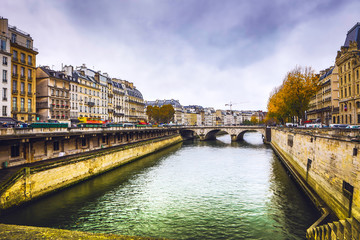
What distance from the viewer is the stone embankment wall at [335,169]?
13323 millimetres

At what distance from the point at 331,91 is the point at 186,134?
60516 millimetres

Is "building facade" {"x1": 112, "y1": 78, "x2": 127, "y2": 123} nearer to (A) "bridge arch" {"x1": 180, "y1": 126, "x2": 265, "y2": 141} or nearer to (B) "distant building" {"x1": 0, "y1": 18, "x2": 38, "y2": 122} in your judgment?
(A) "bridge arch" {"x1": 180, "y1": 126, "x2": 265, "y2": 141}

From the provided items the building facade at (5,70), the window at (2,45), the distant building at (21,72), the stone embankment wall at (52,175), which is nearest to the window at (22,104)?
the distant building at (21,72)

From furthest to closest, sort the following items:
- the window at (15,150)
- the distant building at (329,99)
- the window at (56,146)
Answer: the distant building at (329,99) → the window at (56,146) → the window at (15,150)

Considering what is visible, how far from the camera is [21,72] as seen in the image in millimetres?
39969

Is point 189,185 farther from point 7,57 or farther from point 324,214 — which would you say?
point 7,57

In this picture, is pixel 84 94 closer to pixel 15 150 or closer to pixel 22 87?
pixel 22 87

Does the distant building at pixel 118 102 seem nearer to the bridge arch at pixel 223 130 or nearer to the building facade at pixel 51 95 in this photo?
the bridge arch at pixel 223 130

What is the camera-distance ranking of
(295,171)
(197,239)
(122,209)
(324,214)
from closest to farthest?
(197,239)
(324,214)
(122,209)
(295,171)

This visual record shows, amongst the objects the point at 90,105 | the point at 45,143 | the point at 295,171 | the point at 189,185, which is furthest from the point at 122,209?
the point at 90,105

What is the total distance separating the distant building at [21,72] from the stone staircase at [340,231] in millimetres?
42139

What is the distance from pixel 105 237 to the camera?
9648 mm

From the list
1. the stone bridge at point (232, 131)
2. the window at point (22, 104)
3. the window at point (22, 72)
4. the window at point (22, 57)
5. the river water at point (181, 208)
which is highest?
the window at point (22, 57)

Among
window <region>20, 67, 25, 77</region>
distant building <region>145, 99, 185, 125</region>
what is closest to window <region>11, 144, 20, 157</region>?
window <region>20, 67, 25, 77</region>
